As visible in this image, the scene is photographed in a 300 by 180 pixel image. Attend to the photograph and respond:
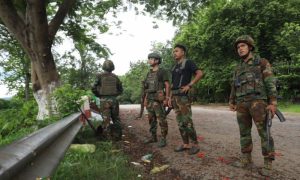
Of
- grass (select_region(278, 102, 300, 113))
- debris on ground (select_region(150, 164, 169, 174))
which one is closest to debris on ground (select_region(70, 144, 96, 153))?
debris on ground (select_region(150, 164, 169, 174))

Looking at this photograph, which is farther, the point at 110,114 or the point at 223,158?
the point at 110,114

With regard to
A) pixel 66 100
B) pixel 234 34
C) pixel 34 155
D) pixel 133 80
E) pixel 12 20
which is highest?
pixel 234 34

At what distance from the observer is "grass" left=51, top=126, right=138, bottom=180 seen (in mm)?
4082

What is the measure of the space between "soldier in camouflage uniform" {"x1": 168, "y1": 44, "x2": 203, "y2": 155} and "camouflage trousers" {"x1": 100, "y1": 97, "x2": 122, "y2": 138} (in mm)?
1878

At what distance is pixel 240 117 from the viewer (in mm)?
5105

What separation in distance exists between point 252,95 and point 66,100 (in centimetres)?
359

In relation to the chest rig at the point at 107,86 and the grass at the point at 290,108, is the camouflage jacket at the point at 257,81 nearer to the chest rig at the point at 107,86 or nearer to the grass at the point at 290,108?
the chest rig at the point at 107,86

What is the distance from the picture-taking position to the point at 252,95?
4.89m

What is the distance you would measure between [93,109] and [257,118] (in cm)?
576

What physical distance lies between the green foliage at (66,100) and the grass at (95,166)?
1.00m

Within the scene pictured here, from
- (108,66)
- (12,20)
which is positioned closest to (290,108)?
(108,66)

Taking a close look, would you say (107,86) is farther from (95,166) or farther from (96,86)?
(95,166)

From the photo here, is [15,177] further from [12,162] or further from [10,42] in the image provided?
[10,42]

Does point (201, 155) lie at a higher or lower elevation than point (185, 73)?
lower
